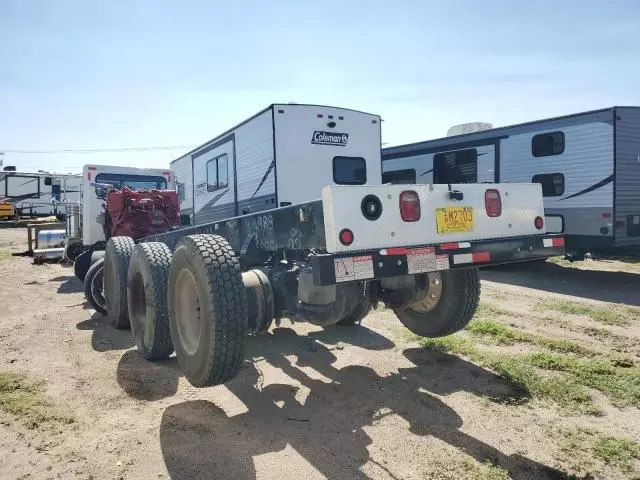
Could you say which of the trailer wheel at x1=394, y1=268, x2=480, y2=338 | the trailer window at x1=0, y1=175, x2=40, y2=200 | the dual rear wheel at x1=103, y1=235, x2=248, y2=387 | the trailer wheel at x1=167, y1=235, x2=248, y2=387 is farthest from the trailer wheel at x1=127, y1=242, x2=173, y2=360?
the trailer window at x1=0, y1=175, x2=40, y2=200

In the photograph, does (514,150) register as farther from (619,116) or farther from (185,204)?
(185,204)

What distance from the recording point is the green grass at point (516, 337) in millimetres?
4931

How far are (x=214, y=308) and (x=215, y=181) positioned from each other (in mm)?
8213

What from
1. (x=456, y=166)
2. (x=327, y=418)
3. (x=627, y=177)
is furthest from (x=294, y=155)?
(x=627, y=177)

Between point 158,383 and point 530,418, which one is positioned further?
point 158,383

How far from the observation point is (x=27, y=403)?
379 cm

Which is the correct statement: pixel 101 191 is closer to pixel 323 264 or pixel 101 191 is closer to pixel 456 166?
pixel 456 166

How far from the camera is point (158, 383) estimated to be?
4289mm

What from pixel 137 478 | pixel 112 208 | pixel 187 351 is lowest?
pixel 137 478

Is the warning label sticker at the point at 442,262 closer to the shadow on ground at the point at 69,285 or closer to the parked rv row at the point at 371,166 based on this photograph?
the parked rv row at the point at 371,166

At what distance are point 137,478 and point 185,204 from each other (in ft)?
36.6

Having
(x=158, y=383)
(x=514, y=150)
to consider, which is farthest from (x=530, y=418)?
(x=514, y=150)

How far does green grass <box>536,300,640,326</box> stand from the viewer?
6.20m

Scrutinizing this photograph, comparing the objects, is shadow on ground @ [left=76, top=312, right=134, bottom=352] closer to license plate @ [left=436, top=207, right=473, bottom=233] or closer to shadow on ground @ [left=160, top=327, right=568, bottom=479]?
shadow on ground @ [left=160, top=327, right=568, bottom=479]
